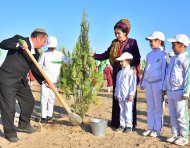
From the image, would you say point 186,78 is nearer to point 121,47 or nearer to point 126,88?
point 126,88

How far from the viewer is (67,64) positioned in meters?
7.86

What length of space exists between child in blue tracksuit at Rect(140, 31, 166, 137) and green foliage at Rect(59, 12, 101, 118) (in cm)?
146

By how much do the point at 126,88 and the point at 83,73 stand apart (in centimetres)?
129

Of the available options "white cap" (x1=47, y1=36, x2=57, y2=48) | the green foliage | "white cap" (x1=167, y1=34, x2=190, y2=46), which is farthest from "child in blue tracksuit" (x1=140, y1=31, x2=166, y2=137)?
"white cap" (x1=47, y1=36, x2=57, y2=48)

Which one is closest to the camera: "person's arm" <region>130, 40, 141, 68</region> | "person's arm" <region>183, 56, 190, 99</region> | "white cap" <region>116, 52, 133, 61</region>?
"person's arm" <region>183, 56, 190, 99</region>

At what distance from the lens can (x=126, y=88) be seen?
6.75 metres

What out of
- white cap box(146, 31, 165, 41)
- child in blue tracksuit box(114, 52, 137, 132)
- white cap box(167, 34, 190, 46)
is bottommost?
child in blue tracksuit box(114, 52, 137, 132)

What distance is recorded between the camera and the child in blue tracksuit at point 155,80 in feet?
20.6

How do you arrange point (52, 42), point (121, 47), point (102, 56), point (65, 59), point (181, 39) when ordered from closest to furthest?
point (181, 39) < point (121, 47) < point (102, 56) < point (52, 42) < point (65, 59)

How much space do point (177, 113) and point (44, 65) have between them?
3.50m

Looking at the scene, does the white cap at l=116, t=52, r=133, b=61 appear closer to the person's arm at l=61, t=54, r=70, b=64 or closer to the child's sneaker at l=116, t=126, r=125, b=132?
the child's sneaker at l=116, t=126, r=125, b=132

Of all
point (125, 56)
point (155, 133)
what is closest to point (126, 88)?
point (125, 56)

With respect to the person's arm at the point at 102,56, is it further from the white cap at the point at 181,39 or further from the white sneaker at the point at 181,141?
the white sneaker at the point at 181,141

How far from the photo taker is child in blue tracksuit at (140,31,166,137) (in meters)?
6.28
